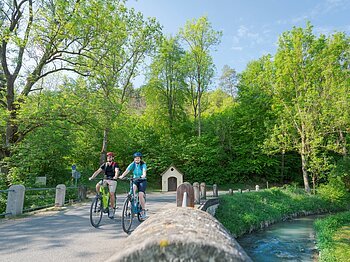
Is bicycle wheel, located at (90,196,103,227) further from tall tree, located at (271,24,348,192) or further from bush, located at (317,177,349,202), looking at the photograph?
tall tree, located at (271,24,348,192)

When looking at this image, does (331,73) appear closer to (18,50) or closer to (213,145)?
(213,145)

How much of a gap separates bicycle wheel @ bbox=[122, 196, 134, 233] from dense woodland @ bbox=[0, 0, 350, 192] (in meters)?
9.14

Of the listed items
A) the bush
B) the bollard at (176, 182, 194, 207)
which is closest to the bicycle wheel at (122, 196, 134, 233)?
the bollard at (176, 182, 194, 207)

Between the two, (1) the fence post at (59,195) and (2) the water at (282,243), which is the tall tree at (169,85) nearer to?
(2) the water at (282,243)

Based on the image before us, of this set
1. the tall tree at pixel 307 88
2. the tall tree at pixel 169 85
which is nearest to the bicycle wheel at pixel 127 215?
the tall tree at pixel 307 88

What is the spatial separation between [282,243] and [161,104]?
90.9 ft

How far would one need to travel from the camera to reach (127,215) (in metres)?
6.81

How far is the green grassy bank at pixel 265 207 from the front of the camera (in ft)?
46.7

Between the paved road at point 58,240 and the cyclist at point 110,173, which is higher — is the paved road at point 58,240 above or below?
below

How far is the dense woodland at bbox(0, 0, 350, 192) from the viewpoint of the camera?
15148mm

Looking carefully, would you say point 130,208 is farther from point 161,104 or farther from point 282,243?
point 161,104

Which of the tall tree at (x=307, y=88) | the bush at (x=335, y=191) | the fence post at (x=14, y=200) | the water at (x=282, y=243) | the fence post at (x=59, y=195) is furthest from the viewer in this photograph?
the tall tree at (x=307, y=88)

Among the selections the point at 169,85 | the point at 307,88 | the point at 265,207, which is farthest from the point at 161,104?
the point at 265,207

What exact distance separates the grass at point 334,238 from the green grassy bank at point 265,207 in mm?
2954
